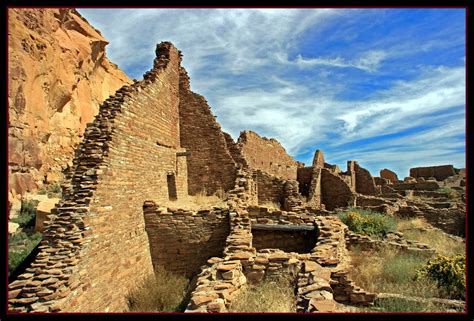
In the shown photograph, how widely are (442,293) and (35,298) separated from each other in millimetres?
7194

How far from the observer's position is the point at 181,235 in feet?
29.1

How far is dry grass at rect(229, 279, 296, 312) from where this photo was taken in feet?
16.3

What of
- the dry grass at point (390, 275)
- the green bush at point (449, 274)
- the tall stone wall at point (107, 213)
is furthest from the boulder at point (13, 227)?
the green bush at point (449, 274)

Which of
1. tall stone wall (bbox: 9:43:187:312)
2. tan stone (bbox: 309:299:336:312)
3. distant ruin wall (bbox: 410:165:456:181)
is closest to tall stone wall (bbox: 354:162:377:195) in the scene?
distant ruin wall (bbox: 410:165:456:181)

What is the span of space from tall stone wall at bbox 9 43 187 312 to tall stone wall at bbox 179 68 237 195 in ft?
4.50

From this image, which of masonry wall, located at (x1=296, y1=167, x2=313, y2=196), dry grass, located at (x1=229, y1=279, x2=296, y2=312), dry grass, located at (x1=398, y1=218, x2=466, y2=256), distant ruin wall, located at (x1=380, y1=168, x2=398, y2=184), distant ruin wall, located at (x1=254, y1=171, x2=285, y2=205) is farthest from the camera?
distant ruin wall, located at (x1=380, y1=168, x2=398, y2=184)

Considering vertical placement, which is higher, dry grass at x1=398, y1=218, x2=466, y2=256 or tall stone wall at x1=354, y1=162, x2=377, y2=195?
tall stone wall at x1=354, y1=162, x2=377, y2=195

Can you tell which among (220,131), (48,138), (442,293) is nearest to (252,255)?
(442,293)

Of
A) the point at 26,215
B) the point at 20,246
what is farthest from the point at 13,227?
the point at 20,246

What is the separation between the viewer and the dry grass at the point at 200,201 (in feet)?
32.0

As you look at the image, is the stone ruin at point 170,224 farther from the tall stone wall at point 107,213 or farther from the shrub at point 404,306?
the shrub at point 404,306

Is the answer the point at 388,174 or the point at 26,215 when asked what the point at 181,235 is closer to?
the point at 26,215

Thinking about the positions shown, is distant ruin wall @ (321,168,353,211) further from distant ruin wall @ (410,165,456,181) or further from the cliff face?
distant ruin wall @ (410,165,456,181)

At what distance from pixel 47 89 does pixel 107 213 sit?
54.2 ft
